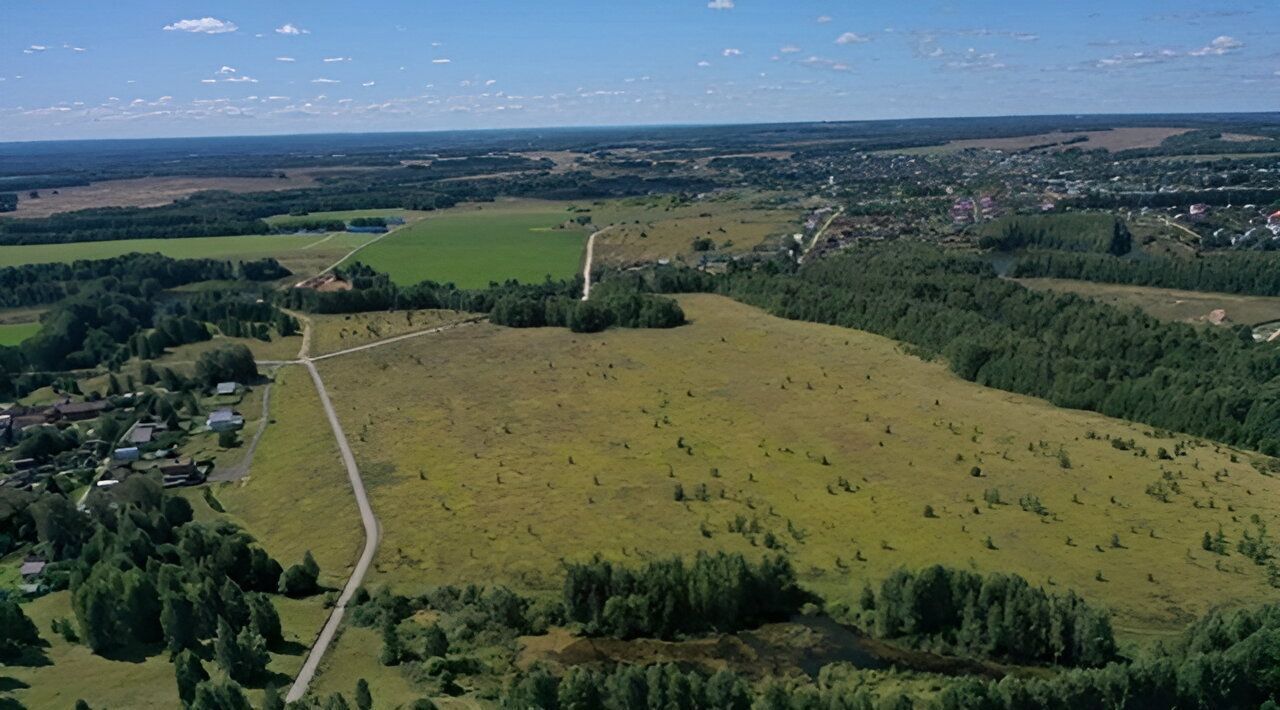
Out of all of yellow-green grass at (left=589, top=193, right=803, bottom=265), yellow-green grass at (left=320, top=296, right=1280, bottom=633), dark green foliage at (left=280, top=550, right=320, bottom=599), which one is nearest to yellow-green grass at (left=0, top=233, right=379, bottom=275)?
yellow-green grass at (left=589, top=193, right=803, bottom=265)

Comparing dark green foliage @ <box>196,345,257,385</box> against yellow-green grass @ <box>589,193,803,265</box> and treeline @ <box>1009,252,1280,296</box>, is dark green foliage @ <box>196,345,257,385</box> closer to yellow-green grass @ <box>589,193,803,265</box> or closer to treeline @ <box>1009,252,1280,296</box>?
yellow-green grass @ <box>589,193,803,265</box>

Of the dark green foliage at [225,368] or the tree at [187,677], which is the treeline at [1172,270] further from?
the tree at [187,677]

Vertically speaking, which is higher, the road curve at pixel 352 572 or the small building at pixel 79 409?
the small building at pixel 79 409

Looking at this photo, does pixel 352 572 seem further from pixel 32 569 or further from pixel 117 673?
pixel 32 569

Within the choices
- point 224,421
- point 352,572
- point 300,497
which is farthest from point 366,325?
point 352,572

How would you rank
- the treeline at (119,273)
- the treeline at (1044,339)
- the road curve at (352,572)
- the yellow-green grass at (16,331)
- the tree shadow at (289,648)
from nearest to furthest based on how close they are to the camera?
the road curve at (352,572), the tree shadow at (289,648), the treeline at (1044,339), the yellow-green grass at (16,331), the treeline at (119,273)

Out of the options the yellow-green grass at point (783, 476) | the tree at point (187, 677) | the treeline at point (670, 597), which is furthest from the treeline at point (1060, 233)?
the tree at point (187, 677)

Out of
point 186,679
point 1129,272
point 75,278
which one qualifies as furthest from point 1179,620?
point 75,278
